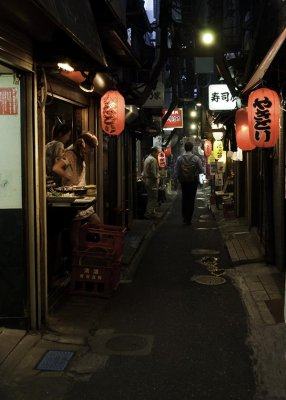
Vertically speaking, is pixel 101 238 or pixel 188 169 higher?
pixel 188 169

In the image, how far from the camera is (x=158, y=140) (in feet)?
121

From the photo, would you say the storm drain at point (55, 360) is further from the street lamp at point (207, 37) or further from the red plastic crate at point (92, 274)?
the street lamp at point (207, 37)

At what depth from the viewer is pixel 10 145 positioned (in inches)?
266

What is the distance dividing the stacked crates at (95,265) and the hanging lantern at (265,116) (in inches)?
144

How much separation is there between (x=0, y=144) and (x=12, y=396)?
349 cm

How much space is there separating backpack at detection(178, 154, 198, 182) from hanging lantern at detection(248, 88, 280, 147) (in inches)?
368

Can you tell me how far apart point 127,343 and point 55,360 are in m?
1.15

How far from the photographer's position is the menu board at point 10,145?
6695mm

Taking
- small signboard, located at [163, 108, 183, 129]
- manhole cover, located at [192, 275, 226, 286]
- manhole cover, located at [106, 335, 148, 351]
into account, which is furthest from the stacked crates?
small signboard, located at [163, 108, 183, 129]

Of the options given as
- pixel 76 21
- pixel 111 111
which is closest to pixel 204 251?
pixel 111 111

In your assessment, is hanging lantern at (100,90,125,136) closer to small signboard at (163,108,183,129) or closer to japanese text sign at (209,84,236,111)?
japanese text sign at (209,84,236,111)

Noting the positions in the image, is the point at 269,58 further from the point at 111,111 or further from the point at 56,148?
the point at 56,148

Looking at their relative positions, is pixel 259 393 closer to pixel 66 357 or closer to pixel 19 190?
pixel 66 357

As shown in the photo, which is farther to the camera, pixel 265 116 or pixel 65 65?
pixel 265 116
